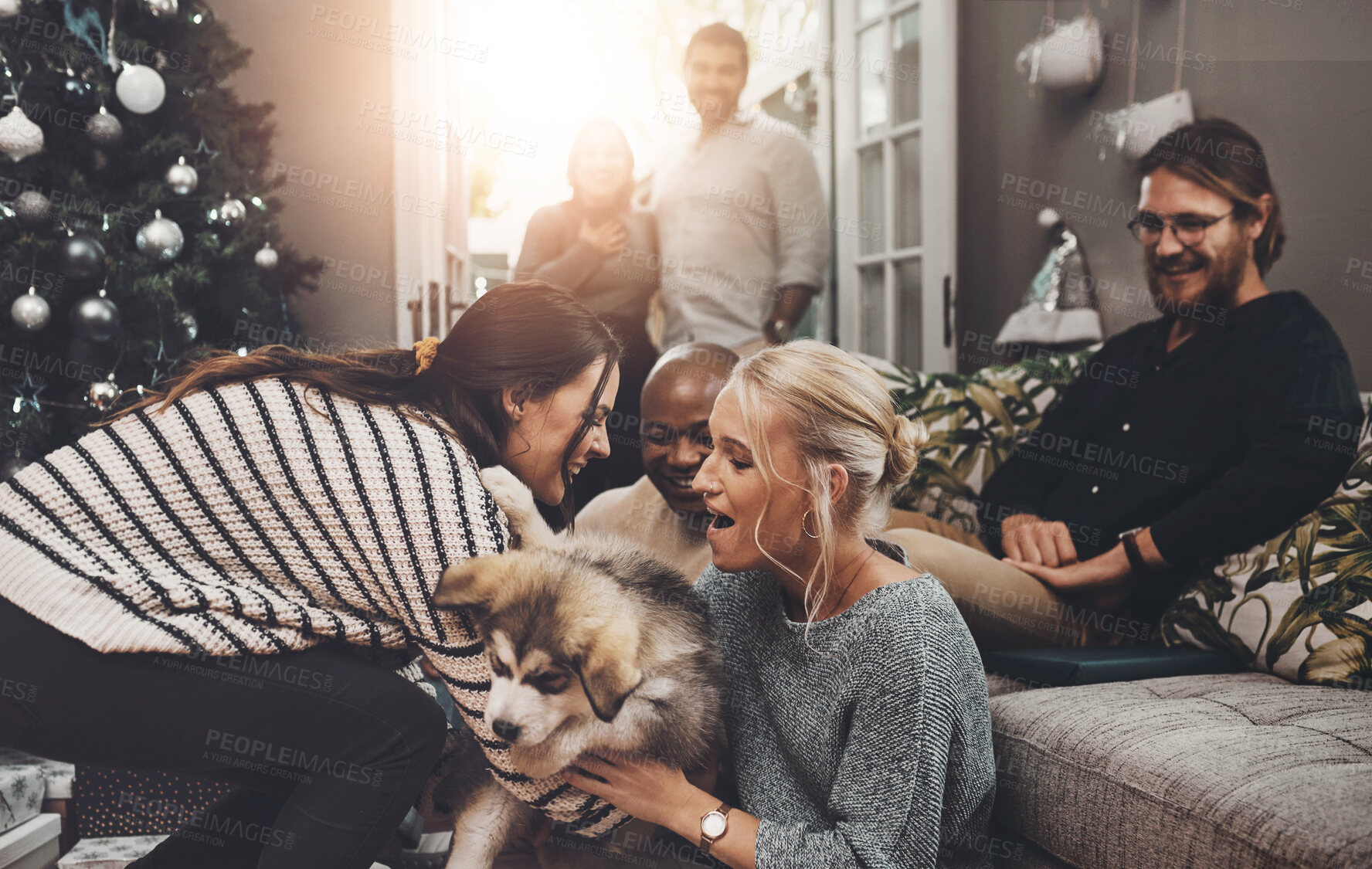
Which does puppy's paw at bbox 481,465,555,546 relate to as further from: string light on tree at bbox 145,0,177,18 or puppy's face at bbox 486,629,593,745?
string light on tree at bbox 145,0,177,18

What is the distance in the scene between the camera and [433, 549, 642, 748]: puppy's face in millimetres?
1180

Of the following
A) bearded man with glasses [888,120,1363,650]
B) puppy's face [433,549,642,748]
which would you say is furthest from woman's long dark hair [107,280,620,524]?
bearded man with glasses [888,120,1363,650]

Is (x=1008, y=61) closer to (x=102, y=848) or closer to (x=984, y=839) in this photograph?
(x=984, y=839)

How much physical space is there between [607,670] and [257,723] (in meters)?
0.56

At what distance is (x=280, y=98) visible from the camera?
2.83m

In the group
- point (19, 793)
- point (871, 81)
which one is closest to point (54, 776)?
point (19, 793)

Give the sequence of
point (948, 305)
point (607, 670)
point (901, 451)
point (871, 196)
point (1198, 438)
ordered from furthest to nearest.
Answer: point (871, 196)
point (948, 305)
point (1198, 438)
point (901, 451)
point (607, 670)

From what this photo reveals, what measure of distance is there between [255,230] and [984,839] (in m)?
2.76

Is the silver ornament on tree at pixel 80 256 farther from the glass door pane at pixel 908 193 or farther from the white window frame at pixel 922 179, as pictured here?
the glass door pane at pixel 908 193

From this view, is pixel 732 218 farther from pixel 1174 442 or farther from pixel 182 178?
pixel 182 178

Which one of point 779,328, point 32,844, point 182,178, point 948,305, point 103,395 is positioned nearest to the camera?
point 32,844

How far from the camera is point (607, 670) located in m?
1.17

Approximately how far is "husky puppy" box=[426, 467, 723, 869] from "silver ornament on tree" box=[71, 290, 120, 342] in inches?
75.0

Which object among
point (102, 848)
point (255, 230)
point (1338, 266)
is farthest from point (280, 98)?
point (1338, 266)
